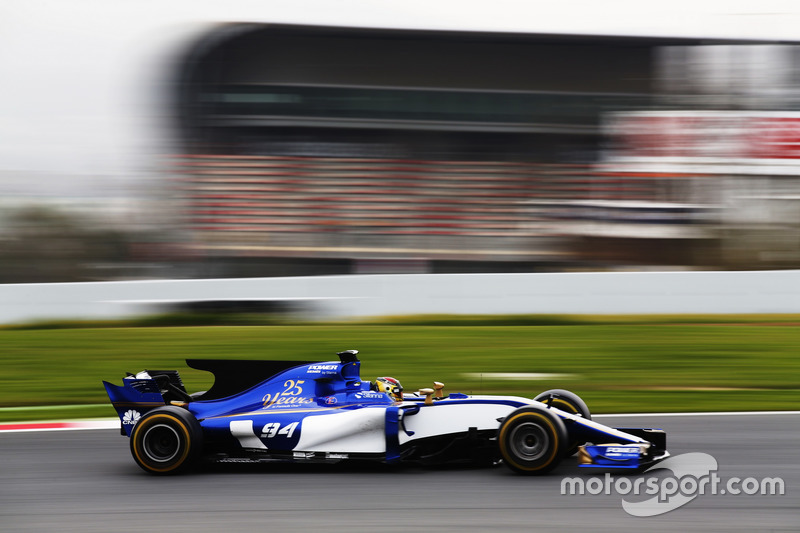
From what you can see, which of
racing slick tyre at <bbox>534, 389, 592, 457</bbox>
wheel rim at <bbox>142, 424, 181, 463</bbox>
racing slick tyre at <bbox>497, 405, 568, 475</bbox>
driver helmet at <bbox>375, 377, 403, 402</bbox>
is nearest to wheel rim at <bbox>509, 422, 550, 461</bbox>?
racing slick tyre at <bbox>497, 405, 568, 475</bbox>

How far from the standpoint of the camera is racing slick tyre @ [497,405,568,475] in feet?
18.0

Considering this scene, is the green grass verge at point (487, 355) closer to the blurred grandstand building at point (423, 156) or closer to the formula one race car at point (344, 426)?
the formula one race car at point (344, 426)

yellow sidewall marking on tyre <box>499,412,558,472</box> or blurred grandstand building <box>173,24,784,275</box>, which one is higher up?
blurred grandstand building <box>173,24,784,275</box>

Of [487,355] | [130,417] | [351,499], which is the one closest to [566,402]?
[351,499]

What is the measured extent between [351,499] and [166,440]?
1.45 meters

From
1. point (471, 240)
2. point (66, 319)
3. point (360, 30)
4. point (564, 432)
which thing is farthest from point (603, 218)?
point (564, 432)

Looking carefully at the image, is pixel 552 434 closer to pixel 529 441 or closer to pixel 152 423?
Answer: pixel 529 441

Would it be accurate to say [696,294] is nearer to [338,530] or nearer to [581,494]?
[581,494]

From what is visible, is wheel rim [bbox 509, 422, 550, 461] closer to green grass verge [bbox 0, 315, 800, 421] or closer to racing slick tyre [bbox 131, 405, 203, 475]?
racing slick tyre [bbox 131, 405, 203, 475]

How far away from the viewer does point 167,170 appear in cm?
2116

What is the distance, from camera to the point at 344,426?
5805 mm

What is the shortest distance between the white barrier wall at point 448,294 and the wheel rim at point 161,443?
29.4 ft

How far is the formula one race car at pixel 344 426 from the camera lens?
18.2 ft

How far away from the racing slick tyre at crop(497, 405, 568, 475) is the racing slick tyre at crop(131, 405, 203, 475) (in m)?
1.90
